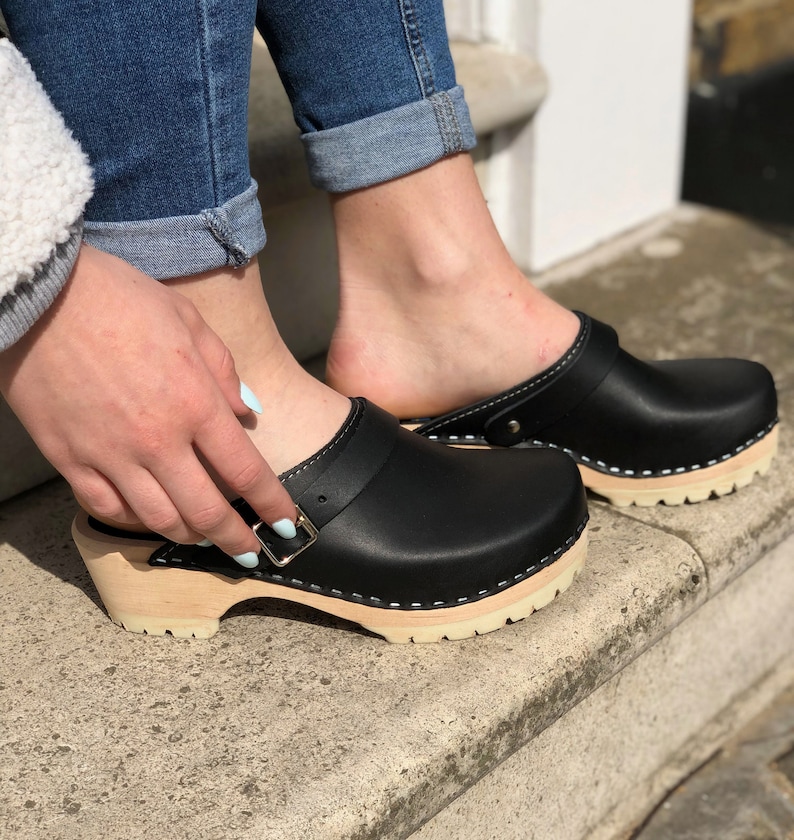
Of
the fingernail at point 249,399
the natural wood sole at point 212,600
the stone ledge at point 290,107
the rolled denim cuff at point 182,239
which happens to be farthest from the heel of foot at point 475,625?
the stone ledge at point 290,107

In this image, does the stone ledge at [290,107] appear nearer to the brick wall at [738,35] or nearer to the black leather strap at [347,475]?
the black leather strap at [347,475]

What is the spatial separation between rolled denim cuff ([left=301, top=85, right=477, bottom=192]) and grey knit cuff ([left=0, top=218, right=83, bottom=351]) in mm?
355

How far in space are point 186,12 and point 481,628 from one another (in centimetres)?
53

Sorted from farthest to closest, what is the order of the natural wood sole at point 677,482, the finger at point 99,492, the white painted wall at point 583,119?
the white painted wall at point 583,119 < the natural wood sole at point 677,482 < the finger at point 99,492

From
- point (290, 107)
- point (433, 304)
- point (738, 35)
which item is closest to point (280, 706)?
point (433, 304)

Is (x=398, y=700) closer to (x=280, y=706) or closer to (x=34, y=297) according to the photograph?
(x=280, y=706)

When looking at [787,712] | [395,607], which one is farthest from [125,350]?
[787,712]

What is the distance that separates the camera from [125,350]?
62 cm

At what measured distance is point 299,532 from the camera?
2.58 ft

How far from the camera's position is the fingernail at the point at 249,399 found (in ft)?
2.43

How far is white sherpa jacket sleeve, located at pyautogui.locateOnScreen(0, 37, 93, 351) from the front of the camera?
577 mm

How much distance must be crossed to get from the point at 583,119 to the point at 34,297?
1.26 m

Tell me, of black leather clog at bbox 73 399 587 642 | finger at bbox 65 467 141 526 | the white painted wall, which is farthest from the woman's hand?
Result: the white painted wall

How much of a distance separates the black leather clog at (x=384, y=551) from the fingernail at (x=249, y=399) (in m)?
0.07
